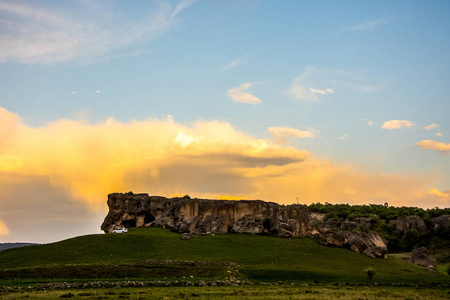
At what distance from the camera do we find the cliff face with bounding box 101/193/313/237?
348 feet

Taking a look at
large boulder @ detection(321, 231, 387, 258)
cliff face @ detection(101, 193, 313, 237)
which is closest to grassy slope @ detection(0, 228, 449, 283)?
large boulder @ detection(321, 231, 387, 258)

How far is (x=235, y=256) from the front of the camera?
8125cm

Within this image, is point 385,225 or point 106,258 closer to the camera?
point 106,258

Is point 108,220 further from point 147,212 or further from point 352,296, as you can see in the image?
point 352,296

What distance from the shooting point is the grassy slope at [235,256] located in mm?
67750

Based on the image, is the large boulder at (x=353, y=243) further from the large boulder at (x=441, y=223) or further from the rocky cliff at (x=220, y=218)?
the large boulder at (x=441, y=223)

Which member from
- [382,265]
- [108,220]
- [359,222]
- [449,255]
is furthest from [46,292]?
[359,222]

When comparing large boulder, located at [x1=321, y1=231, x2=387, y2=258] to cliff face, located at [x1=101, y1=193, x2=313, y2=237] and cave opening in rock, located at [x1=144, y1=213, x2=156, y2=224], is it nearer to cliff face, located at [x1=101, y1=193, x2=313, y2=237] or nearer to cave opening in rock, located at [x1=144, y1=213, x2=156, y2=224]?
cliff face, located at [x1=101, y1=193, x2=313, y2=237]

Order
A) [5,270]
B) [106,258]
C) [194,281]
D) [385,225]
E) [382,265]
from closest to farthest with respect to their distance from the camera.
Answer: [194,281]
[5,270]
[106,258]
[382,265]
[385,225]

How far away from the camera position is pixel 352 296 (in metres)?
45.6

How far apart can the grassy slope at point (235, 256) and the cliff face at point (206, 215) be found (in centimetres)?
602

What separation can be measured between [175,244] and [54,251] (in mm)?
21560

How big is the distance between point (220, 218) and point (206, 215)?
3.84 m

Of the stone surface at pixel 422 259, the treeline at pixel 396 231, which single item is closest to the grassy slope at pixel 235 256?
A: the stone surface at pixel 422 259
